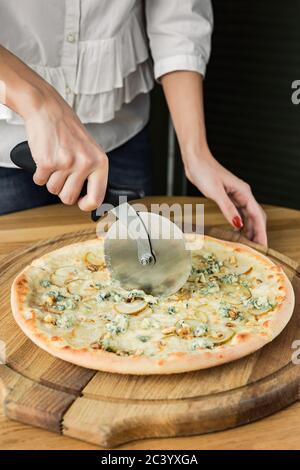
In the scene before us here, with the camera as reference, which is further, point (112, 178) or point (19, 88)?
point (112, 178)

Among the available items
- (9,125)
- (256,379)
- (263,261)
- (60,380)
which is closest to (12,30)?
(9,125)

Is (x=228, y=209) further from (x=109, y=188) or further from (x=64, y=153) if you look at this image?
(x=64, y=153)

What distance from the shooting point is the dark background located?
2941mm

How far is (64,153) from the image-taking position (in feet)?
4.67

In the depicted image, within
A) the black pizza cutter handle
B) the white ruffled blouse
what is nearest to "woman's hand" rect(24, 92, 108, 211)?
the black pizza cutter handle

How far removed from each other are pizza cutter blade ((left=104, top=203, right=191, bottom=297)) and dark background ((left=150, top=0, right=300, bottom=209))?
4.93 ft

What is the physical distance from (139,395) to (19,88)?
69 centimetres

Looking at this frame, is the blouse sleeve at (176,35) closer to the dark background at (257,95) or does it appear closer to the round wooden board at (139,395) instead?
the dark background at (257,95)

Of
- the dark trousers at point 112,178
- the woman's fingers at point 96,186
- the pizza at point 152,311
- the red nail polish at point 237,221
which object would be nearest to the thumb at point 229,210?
the red nail polish at point 237,221

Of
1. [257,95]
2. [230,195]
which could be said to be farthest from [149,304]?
[257,95]

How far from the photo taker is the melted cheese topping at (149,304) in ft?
4.64

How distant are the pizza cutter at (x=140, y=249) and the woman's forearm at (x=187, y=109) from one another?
0.48 meters

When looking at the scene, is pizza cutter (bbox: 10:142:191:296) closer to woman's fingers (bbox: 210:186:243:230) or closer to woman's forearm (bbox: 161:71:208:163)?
woman's fingers (bbox: 210:186:243:230)

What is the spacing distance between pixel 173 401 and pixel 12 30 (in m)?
1.18
